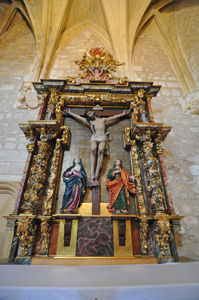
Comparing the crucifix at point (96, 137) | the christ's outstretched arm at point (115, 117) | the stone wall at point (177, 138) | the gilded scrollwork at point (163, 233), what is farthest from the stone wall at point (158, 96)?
the crucifix at point (96, 137)

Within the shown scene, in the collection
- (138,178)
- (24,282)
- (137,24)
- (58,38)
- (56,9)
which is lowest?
(24,282)

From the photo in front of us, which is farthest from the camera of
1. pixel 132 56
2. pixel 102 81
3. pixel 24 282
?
pixel 132 56

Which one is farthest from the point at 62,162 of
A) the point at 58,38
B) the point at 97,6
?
the point at 97,6

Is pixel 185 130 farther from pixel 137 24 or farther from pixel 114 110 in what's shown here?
pixel 137 24

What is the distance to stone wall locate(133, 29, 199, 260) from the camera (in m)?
4.52

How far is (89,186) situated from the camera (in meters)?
3.78

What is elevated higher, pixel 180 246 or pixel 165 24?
pixel 165 24

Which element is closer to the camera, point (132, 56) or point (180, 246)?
point (180, 246)

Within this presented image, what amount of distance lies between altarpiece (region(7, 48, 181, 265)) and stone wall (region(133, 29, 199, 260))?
1.51m

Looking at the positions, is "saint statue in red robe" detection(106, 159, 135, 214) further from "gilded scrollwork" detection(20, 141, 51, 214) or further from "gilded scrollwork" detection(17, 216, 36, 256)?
"gilded scrollwork" detection(17, 216, 36, 256)

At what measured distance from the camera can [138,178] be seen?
378 cm

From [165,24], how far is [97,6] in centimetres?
312

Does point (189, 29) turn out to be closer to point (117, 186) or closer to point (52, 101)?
point (52, 101)

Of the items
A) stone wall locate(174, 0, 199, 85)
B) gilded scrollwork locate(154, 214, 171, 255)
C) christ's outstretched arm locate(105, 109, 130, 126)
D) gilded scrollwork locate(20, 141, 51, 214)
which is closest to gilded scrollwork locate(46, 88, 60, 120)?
gilded scrollwork locate(20, 141, 51, 214)
